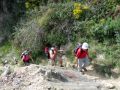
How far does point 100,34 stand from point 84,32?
0.81 meters

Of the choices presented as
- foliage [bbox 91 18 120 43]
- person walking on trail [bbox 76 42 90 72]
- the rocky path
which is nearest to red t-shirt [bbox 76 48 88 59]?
person walking on trail [bbox 76 42 90 72]

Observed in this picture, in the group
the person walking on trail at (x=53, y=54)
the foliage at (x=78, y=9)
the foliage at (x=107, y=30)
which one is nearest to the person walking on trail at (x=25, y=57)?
the person walking on trail at (x=53, y=54)

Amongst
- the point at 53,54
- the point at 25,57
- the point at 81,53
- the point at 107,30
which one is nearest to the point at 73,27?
the point at 53,54

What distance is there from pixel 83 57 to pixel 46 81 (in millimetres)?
2566

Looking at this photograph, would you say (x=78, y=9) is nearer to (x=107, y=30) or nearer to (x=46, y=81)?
(x=107, y=30)

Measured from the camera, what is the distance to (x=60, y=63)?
51.5 feet

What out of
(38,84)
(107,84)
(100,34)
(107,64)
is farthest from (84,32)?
(38,84)

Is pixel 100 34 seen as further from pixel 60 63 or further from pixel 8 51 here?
pixel 8 51

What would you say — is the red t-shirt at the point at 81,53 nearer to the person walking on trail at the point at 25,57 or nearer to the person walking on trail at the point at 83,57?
the person walking on trail at the point at 83,57

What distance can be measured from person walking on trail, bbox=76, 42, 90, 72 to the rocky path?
84 cm

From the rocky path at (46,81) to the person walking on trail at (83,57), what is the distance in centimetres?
84

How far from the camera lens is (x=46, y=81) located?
1251 cm

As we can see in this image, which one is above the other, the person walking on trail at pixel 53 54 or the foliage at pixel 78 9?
the foliage at pixel 78 9

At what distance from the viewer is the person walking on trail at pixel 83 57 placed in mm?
14411
